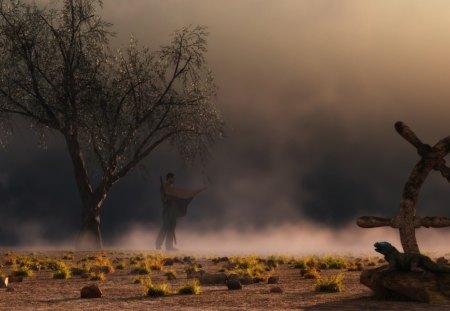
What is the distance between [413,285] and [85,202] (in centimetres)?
2387

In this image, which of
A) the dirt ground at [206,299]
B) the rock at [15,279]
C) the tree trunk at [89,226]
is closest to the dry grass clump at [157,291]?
the dirt ground at [206,299]

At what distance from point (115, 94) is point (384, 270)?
22.9 metres

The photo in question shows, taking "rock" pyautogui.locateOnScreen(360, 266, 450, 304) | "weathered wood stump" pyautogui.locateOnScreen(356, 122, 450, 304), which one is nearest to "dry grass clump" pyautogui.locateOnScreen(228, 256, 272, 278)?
"rock" pyautogui.locateOnScreen(360, 266, 450, 304)

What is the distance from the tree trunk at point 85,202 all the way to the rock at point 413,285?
2273 centimetres

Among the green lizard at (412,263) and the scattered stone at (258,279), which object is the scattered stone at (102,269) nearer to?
the scattered stone at (258,279)

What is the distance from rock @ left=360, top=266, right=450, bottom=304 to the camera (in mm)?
8875

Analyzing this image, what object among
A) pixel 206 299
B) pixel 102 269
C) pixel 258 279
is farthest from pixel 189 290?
pixel 102 269

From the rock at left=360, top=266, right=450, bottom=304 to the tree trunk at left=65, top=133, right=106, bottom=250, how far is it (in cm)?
2273

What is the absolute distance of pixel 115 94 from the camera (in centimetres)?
3069

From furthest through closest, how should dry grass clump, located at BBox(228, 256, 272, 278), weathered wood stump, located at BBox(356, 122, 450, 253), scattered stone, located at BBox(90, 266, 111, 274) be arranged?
scattered stone, located at BBox(90, 266, 111, 274) < dry grass clump, located at BBox(228, 256, 272, 278) < weathered wood stump, located at BBox(356, 122, 450, 253)

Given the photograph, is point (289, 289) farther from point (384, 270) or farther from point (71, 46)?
point (71, 46)

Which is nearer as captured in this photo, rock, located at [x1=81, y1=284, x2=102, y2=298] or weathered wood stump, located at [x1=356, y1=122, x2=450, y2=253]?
weathered wood stump, located at [x1=356, y1=122, x2=450, y2=253]

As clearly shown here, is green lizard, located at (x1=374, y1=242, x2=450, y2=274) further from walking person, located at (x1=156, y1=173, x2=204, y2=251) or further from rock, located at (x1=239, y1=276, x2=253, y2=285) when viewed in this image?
walking person, located at (x1=156, y1=173, x2=204, y2=251)

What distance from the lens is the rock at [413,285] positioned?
8875mm
